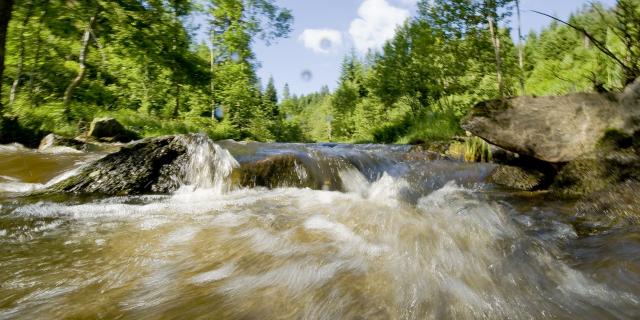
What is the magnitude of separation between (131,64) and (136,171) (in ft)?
48.2

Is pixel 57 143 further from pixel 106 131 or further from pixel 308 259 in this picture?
pixel 308 259

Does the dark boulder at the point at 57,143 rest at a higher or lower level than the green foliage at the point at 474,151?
lower

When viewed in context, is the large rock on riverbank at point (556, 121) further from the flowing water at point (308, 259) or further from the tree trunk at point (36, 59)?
the tree trunk at point (36, 59)

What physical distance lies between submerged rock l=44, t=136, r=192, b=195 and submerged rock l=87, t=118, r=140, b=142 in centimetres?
786

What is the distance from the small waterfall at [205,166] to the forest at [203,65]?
5335 millimetres

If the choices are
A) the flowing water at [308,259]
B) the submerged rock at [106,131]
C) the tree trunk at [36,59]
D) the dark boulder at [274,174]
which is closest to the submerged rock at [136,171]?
the flowing water at [308,259]

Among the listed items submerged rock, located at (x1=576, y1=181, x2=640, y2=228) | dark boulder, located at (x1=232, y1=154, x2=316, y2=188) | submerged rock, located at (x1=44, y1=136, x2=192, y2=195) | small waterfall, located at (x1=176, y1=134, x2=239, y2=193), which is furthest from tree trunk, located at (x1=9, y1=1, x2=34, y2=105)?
submerged rock, located at (x1=576, y1=181, x2=640, y2=228)

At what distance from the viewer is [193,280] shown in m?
1.94

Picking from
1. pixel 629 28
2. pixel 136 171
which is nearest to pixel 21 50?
pixel 136 171

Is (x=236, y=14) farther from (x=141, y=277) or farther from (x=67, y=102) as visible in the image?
(x=141, y=277)

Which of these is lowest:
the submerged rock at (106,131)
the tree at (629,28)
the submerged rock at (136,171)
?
the submerged rock at (136,171)

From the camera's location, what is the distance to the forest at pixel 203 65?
411 inches

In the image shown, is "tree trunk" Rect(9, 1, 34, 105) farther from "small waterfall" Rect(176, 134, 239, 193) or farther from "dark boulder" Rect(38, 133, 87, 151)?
"small waterfall" Rect(176, 134, 239, 193)

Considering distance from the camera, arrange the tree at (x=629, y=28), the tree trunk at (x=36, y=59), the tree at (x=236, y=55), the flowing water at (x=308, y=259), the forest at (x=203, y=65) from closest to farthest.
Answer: the flowing water at (x=308, y=259) < the tree at (x=629, y=28) < the forest at (x=203, y=65) < the tree trunk at (x=36, y=59) < the tree at (x=236, y=55)
